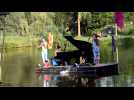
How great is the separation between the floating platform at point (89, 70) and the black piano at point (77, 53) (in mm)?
117

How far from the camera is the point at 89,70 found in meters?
11.5

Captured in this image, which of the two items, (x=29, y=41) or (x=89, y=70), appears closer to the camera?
(x=29, y=41)

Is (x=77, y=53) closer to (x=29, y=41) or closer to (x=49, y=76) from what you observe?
(x=49, y=76)

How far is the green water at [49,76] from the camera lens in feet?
36.4

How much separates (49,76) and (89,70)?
2.39 ft

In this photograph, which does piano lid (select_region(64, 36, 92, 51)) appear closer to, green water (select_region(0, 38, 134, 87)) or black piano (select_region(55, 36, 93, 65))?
black piano (select_region(55, 36, 93, 65))

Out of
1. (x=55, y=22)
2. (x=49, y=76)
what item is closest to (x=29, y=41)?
(x=55, y=22)

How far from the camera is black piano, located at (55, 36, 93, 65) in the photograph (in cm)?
1139

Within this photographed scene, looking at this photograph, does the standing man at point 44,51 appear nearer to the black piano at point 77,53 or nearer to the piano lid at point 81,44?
the black piano at point 77,53

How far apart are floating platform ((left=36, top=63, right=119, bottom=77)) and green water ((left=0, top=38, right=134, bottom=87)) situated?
10cm

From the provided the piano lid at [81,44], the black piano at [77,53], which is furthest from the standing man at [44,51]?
the piano lid at [81,44]
